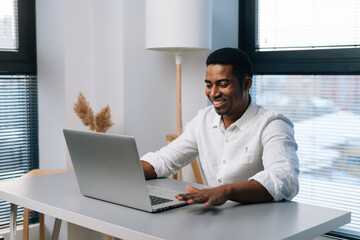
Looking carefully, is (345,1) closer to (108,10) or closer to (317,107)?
(317,107)

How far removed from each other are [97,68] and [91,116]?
1.52 ft

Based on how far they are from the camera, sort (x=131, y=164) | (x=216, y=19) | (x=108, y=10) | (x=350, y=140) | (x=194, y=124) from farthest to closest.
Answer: (x=216, y=19)
(x=108, y=10)
(x=350, y=140)
(x=194, y=124)
(x=131, y=164)

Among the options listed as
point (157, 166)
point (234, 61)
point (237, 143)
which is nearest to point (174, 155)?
point (157, 166)

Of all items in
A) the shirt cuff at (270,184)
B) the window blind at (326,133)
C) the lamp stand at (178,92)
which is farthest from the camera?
the lamp stand at (178,92)

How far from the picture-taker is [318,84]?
3088 millimetres

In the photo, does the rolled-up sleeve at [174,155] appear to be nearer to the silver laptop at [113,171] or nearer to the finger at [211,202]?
the silver laptop at [113,171]

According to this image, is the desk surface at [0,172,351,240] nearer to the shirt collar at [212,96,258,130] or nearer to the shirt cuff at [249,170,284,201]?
the shirt cuff at [249,170,284,201]

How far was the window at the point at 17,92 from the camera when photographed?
3133 mm

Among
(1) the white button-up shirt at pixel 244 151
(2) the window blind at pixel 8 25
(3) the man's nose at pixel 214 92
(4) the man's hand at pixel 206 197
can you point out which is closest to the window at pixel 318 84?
(1) the white button-up shirt at pixel 244 151

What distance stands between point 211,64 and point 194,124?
12.9 inches

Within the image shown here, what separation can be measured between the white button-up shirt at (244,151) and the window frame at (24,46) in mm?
1547

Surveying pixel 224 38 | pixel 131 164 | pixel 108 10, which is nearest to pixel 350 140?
pixel 224 38

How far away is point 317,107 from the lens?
3096 millimetres

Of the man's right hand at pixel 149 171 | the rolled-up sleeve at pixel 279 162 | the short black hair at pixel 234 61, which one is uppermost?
the short black hair at pixel 234 61
